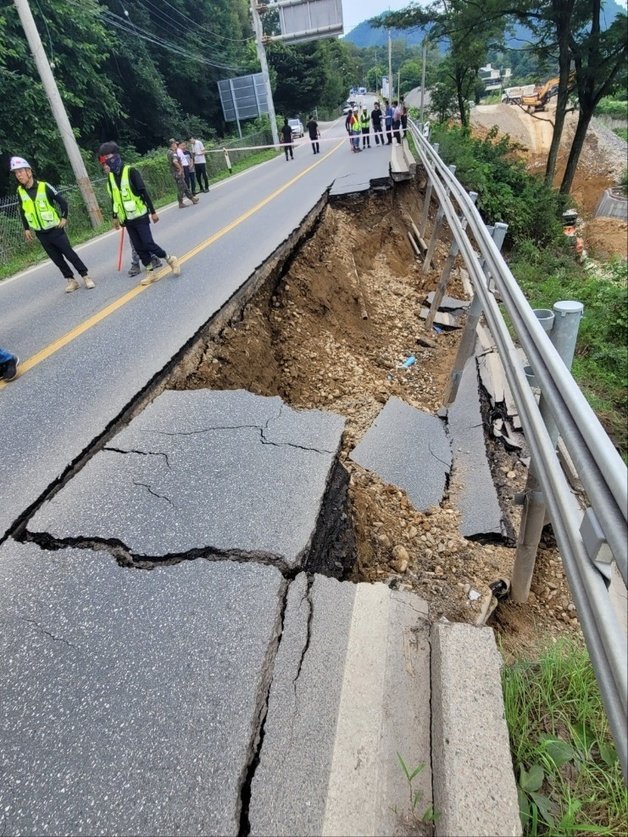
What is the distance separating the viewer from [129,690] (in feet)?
6.33

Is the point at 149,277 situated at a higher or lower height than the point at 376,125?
lower

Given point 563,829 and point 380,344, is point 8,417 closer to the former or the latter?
point 563,829

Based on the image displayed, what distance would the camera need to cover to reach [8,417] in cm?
399

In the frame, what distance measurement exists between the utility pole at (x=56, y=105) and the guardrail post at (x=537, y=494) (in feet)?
42.1

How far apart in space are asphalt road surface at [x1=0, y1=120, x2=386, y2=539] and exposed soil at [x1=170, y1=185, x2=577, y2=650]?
1.79ft

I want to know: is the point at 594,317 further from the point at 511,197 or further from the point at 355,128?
the point at 355,128

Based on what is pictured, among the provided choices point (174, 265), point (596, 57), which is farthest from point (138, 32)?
point (174, 265)

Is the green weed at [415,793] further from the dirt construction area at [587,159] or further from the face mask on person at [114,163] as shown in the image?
the dirt construction area at [587,159]

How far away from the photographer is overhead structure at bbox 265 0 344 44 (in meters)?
23.1

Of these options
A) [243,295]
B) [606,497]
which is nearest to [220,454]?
[606,497]

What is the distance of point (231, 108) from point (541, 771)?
35826 mm

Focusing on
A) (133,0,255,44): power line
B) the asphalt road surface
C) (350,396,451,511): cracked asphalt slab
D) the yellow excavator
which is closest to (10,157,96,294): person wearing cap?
the asphalt road surface

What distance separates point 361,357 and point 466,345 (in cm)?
206

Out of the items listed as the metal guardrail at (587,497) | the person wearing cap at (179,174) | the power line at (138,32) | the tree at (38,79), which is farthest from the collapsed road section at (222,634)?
the power line at (138,32)
